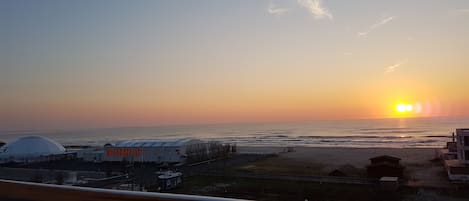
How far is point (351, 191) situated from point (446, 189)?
3750 millimetres

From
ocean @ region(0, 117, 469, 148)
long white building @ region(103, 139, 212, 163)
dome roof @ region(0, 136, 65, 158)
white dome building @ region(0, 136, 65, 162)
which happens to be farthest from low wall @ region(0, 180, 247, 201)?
ocean @ region(0, 117, 469, 148)

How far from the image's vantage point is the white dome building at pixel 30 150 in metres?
31.5

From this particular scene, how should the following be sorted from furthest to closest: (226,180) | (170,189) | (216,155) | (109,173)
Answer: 1. (216,155)
2. (109,173)
3. (226,180)
4. (170,189)

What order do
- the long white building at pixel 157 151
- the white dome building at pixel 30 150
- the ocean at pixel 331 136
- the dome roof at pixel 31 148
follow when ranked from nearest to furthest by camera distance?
the long white building at pixel 157 151 → the white dome building at pixel 30 150 → the dome roof at pixel 31 148 → the ocean at pixel 331 136

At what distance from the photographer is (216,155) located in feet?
103

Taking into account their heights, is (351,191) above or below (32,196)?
below

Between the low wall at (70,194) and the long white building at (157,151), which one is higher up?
the low wall at (70,194)

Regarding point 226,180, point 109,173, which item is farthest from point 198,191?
point 109,173

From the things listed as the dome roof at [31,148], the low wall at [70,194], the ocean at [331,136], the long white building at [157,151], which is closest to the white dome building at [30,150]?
the dome roof at [31,148]

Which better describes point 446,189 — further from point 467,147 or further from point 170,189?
point 170,189

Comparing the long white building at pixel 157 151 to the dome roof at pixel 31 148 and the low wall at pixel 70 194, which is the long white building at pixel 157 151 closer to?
the dome roof at pixel 31 148

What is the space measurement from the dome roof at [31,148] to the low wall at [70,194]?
110 ft

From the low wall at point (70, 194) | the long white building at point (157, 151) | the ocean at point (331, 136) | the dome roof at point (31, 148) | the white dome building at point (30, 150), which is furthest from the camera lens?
the ocean at point (331, 136)

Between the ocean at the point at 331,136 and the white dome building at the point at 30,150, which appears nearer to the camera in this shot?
the white dome building at the point at 30,150
